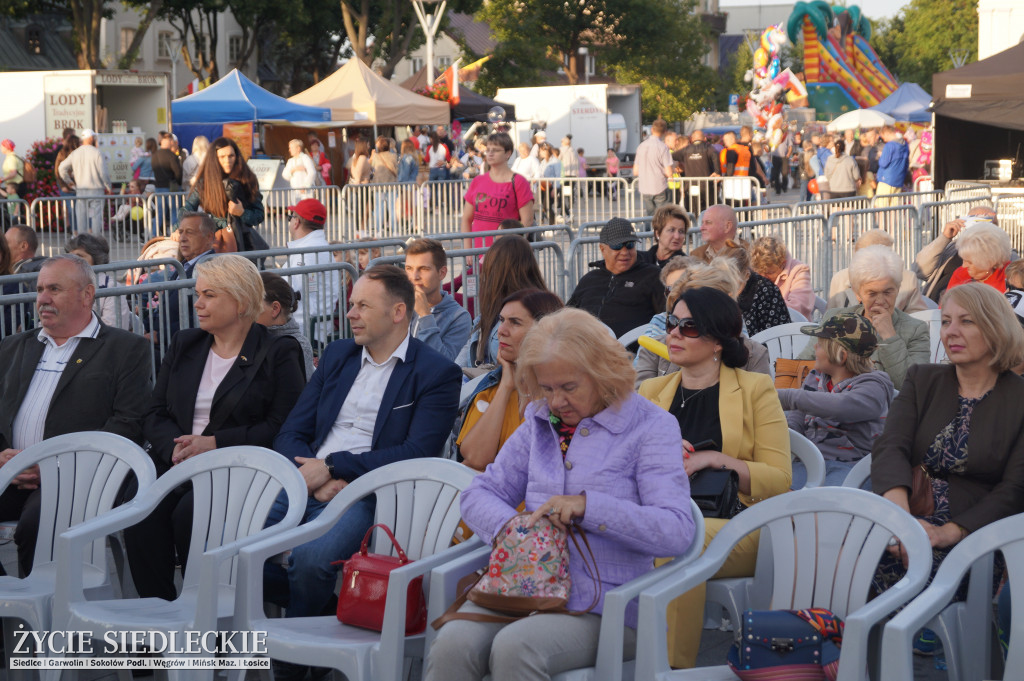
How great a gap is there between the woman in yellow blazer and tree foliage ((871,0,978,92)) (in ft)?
241

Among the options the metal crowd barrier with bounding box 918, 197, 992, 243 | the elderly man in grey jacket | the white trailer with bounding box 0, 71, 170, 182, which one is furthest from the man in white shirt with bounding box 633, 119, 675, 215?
the white trailer with bounding box 0, 71, 170, 182

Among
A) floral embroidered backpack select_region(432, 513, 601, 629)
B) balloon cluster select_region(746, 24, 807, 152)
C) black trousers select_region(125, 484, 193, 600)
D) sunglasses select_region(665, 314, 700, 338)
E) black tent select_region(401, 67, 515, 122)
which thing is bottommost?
black trousers select_region(125, 484, 193, 600)

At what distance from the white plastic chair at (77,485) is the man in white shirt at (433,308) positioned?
7.04ft

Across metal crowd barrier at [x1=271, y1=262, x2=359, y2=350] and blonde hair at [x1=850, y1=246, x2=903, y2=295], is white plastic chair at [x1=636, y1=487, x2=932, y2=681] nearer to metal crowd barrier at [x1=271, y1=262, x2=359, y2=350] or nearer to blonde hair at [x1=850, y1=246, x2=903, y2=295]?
blonde hair at [x1=850, y1=246, x2=903, y2=295]

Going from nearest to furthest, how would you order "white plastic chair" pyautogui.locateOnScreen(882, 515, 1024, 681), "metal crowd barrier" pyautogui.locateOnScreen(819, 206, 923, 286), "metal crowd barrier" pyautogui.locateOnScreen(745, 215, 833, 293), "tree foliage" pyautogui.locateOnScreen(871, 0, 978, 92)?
"white plastic chair" pyautogui.locateOnScreen(882, 515, 1024, 681) < "metal crowd barrier" pyautogui.locateOnScreen(745, 215, 833, 293) < "metal crowd barrier" pyautogui.locateOnScreen(819, 206, 923, 286) < "tree foliage" pyautogui.locateOnScreen(871, 0, 978, 92)

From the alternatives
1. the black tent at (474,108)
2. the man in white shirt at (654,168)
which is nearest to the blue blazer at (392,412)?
the man in white shirt at (654,168)

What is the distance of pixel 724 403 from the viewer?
14.5 ft

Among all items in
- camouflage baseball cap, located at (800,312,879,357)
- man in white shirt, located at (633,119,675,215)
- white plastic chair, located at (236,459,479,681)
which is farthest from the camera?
man in white shirt, located at (633,119,675,215)

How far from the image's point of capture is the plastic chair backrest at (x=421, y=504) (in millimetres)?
4012

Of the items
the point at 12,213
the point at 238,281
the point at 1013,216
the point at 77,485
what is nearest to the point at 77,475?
the point at 77,485

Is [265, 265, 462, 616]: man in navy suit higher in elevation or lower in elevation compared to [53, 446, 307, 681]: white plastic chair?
higher

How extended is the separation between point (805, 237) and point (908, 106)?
44.4 meters

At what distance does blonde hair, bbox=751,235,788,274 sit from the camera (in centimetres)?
803

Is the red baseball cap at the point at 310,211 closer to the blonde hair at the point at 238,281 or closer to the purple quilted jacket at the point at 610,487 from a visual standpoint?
the blonde hair at the point at 238,281
